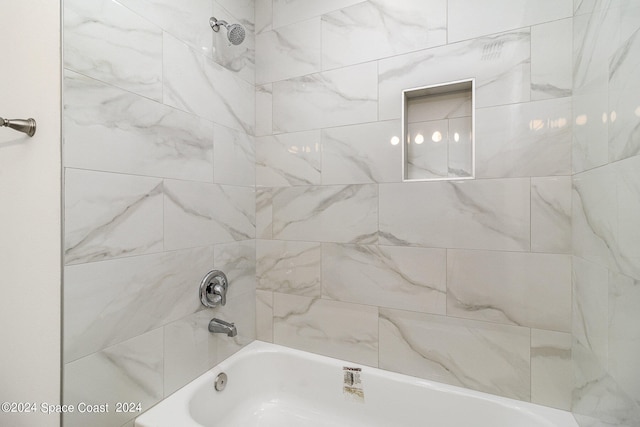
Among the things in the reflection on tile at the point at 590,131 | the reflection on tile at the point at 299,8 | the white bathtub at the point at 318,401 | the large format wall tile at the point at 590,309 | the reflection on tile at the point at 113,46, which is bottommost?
the white bathtub at the point at 318,401

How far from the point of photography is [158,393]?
3.98 feet

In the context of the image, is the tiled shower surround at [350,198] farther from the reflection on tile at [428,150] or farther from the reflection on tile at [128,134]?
the reflection on tile at [428,150]

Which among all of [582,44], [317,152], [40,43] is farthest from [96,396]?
[582,44]

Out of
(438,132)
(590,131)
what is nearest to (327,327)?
(438,132)

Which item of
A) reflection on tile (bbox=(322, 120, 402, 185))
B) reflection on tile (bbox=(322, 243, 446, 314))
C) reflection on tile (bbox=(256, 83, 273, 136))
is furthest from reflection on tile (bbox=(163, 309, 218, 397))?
reflection on tile (bbox=(256, 83, 273, 136))

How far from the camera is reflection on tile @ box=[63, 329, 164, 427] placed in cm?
95

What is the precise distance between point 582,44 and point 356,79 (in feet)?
2.92

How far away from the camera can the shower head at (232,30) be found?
1.42m

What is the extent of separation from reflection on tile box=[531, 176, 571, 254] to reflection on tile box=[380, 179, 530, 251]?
31 millimetres

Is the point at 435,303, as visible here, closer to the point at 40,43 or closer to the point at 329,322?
the point at 329,322

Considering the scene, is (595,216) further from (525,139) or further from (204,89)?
(204,89)

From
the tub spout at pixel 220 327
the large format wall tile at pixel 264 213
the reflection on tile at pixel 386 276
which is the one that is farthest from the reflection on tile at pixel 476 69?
the tub spout at pixel 220 327

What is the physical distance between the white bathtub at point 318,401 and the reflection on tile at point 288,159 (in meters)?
0.97

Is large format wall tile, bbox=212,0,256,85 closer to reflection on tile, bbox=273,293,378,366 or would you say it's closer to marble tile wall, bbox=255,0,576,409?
marble tile wall, bbox=255,0,576,409
